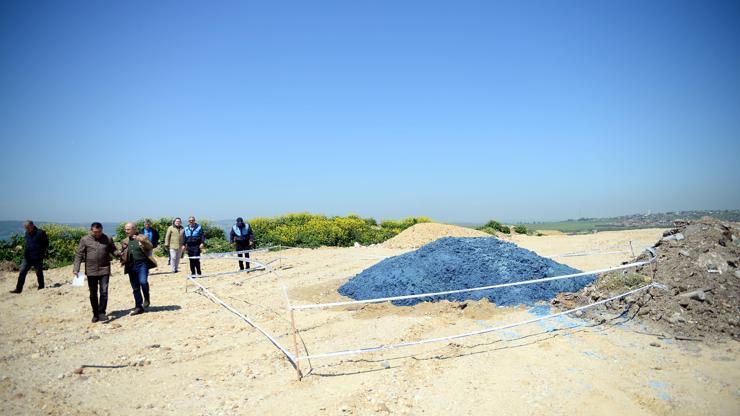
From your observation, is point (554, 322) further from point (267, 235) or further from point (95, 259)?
point (267, 235)

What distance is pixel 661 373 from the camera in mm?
4746

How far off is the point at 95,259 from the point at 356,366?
5.39 meters

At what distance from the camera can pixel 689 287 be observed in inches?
256

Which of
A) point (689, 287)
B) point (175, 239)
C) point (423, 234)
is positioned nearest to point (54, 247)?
point (175, 239)

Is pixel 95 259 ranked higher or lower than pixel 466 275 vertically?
higher

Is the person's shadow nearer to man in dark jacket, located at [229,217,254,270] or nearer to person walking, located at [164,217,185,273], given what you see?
man in dark jacket, located at [229,217,254,270]

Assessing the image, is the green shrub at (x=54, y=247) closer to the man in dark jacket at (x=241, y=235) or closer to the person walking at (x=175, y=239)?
the person walking at (x=175, y=239)

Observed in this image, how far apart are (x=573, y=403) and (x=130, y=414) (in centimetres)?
481

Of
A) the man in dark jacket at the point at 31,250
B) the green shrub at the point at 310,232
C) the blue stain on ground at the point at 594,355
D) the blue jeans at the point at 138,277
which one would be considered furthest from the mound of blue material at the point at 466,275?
the green shrub at the point at 310,232

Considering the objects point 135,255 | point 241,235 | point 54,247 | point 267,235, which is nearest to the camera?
point 135,255

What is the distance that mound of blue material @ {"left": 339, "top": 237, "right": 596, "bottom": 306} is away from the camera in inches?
317

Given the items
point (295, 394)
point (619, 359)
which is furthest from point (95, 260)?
point (619, 359)

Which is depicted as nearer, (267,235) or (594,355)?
(594,355)

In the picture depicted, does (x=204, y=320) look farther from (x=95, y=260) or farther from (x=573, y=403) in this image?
(x=573, y=403)
